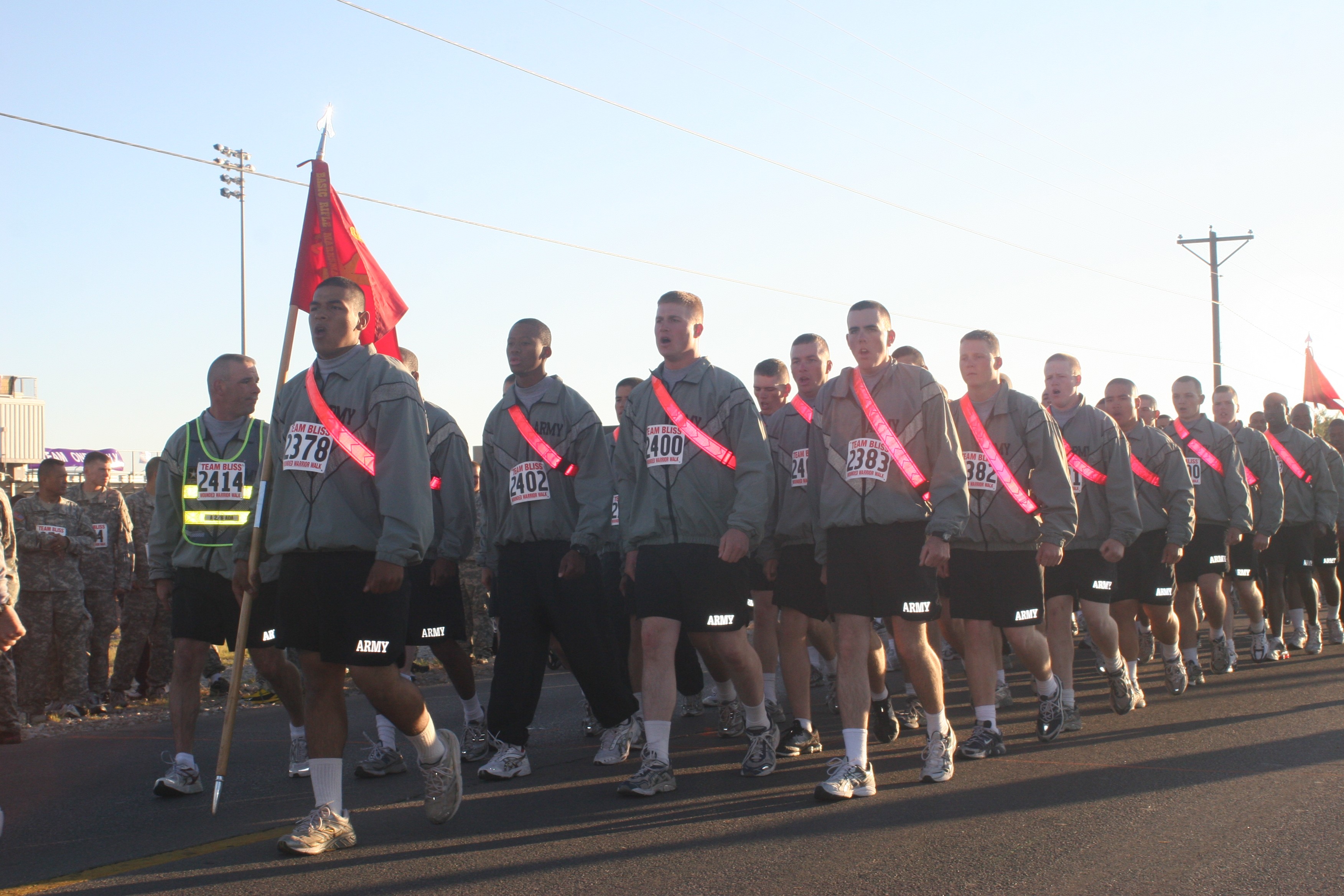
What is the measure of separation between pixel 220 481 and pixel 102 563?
469cm

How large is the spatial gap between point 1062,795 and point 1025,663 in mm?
1433

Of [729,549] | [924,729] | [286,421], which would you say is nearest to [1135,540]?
[924,729]

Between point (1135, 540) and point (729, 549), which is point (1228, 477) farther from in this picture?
point (729, 549)

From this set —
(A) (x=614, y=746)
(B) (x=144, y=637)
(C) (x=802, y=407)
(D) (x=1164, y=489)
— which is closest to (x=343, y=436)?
(A) (x=614, y=746)

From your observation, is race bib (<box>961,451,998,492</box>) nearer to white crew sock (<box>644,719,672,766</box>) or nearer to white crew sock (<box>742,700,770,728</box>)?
white crew sock (<box>742,700,770,728</box>)

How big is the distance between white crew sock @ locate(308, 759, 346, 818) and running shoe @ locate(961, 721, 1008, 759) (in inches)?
135

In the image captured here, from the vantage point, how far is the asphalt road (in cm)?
427

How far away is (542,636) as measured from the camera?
22.0ft

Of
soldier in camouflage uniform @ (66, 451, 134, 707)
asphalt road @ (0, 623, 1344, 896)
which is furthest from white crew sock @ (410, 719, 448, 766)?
soldier in camouflage uniform @ (66, 451, 134, 707)

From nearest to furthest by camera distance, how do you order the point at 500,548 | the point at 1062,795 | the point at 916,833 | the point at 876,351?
the point at 916,833, the point at 1062,795, the point at 876,351, the point at 500,548

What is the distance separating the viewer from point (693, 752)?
7.19 metres

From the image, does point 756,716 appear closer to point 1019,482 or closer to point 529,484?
point 529,484

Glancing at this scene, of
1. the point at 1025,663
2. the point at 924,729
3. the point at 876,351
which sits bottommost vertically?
the point at 924,729

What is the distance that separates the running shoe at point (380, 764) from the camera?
6762mm
